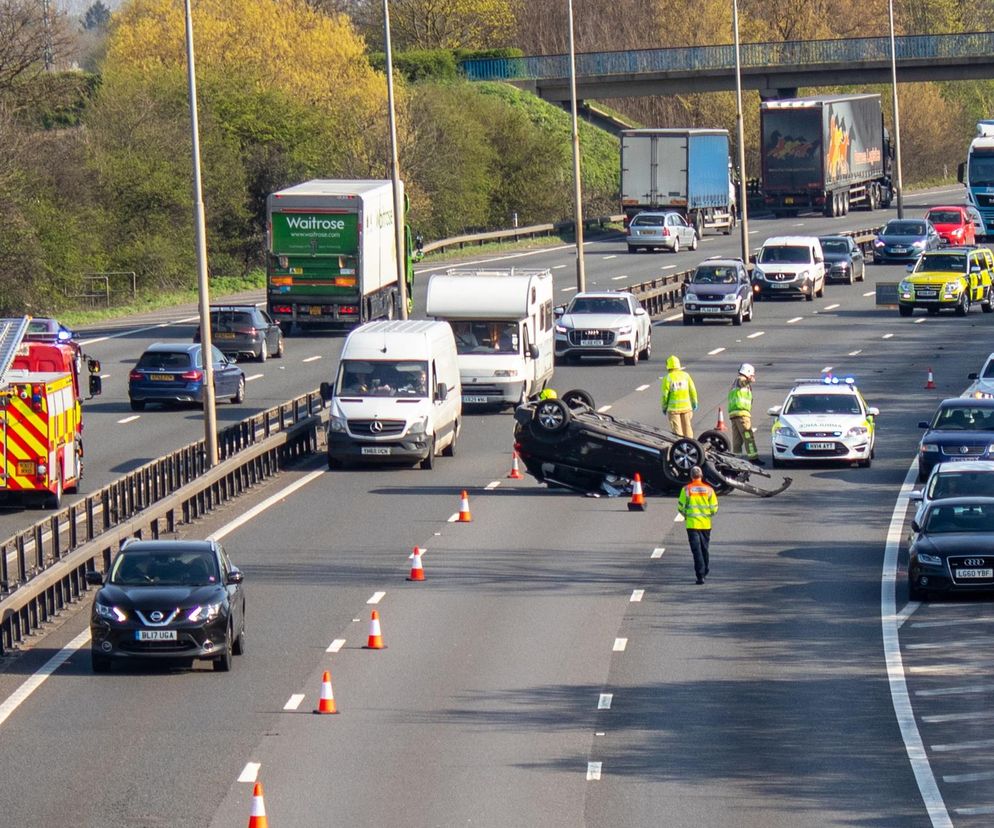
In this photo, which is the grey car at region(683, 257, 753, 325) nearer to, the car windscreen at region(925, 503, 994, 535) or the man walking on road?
the car windscreen at region(925, 503, 994, 535)

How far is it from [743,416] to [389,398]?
609cm

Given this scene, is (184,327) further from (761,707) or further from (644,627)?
(761,707)

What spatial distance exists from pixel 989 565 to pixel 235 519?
11952 mm

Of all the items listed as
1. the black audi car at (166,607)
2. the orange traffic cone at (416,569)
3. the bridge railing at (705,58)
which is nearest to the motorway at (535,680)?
the orange traffic cone at (416,569)

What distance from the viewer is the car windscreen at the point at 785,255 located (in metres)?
65.9

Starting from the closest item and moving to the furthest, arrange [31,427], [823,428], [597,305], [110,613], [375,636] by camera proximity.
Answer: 1. [110,613]
2. [375,636]
3. [31,427]
4. [823,428]
5. [597,305]

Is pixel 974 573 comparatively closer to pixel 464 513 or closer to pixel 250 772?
pixel 464 513

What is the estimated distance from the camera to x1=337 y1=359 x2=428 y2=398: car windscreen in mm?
36812

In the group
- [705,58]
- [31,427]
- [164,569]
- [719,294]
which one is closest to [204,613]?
[164,569]

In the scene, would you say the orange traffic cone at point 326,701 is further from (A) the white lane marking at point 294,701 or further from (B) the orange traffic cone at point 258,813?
(B) the orange traffic cone at point 258,813

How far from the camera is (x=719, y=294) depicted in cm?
5953

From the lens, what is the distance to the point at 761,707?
20922mm

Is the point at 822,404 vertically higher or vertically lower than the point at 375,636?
higher

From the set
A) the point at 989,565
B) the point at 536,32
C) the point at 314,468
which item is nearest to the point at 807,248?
the point at 314,468
